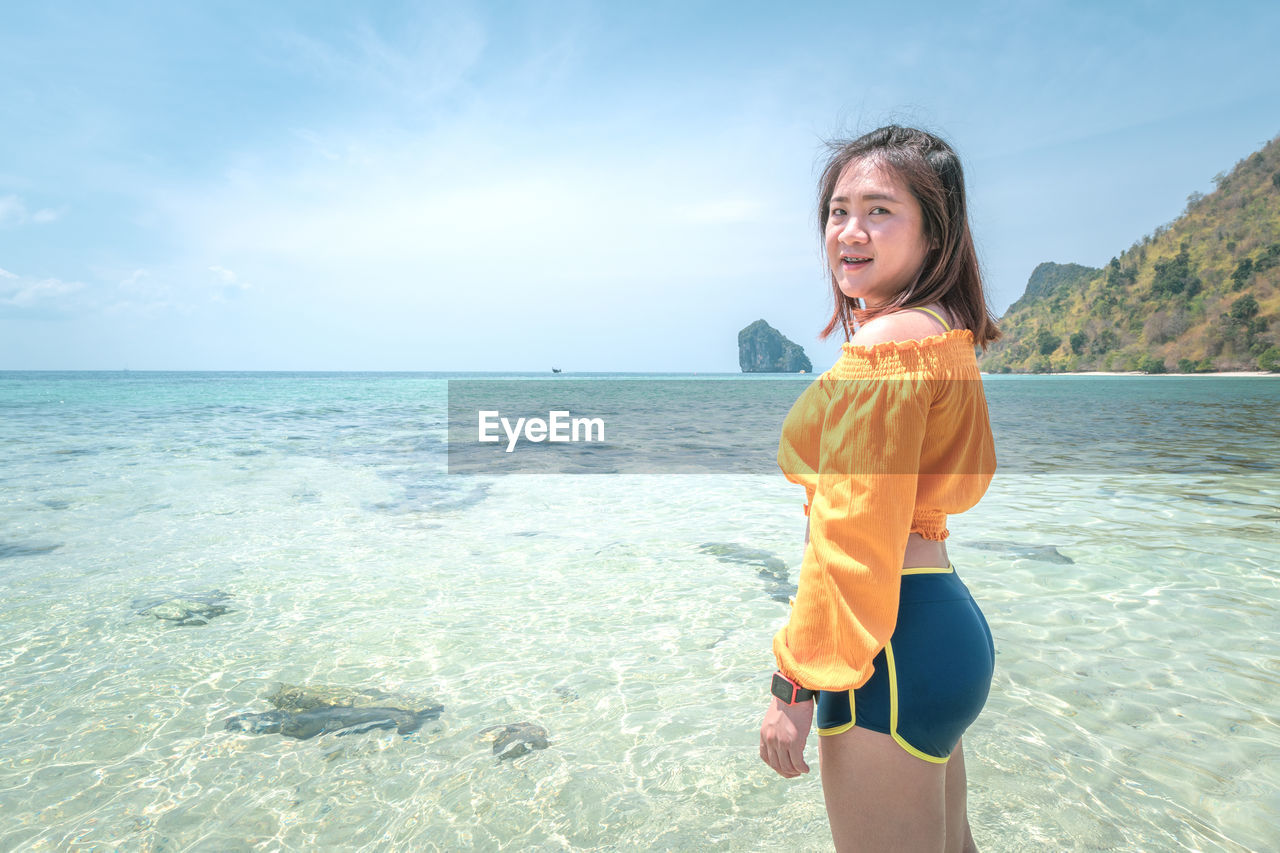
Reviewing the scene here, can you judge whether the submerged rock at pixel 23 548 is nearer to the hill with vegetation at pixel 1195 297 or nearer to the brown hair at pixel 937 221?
the brown hair at pixel 937 221

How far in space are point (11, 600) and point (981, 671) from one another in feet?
21.7

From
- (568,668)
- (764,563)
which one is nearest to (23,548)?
(568,668)

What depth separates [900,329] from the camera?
1291 millimetres

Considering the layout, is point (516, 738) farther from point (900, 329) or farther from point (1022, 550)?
point (1022, 550)

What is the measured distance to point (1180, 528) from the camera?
672 cm

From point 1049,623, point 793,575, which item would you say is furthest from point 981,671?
point 793,575

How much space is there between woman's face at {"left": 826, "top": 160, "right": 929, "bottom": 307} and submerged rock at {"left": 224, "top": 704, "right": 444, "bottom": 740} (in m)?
3.07

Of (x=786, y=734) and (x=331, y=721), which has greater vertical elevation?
(x=786, y=734)

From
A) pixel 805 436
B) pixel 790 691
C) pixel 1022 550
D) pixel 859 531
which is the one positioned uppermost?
pixel 805 436

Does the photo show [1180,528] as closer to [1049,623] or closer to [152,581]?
[1049,623]

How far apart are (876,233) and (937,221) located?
0.15 m

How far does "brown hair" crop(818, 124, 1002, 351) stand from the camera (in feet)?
4.68
